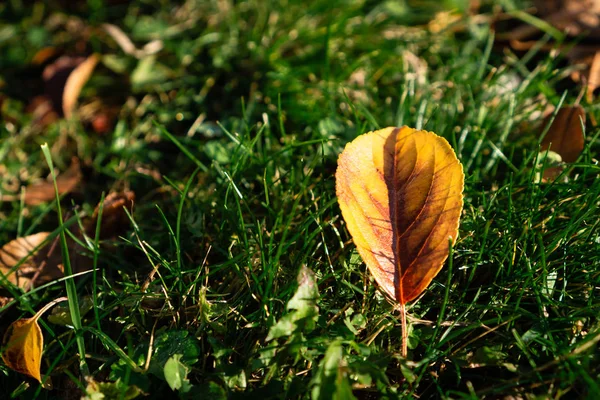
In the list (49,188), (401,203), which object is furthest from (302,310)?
(49,188)

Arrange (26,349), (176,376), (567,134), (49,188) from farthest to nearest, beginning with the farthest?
(49,188) → (567,134) → (26,349) → (176,376)

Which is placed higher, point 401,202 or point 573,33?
point 573,33

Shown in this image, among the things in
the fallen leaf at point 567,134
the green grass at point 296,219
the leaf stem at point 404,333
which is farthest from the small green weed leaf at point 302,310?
the fallen leaf at point 567,134

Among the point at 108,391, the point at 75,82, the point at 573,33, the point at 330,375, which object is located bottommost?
the point at 108,391

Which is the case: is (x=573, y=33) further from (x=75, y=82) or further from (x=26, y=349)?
(x=26, y=349)

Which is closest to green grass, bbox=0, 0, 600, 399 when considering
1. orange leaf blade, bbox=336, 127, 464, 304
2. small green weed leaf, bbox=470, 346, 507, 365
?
small green weed leaf, bbox=470, 346, 507, 365

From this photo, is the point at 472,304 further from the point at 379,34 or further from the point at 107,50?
the point at 107,50

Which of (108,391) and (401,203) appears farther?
(401,203)

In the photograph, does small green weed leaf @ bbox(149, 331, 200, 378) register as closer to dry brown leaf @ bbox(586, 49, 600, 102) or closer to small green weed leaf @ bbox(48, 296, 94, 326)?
small green weed leaf @ bbox(48, 296, 94, 326)

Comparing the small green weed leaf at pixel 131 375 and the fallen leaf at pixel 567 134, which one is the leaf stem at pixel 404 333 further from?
the fallen leaf at pixel 567 134
